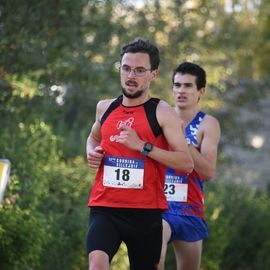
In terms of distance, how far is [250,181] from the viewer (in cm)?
2250

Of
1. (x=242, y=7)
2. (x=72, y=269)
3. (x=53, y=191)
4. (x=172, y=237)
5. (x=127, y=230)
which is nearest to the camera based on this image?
(x=127, y=230)

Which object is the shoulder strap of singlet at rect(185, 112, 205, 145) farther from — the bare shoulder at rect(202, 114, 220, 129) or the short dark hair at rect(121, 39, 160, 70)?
the short dark hair at rect(121, 39, 160, 70)

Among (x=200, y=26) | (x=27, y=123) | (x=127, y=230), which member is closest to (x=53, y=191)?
(x=27, y=123)

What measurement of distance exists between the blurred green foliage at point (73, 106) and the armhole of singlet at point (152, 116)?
1.73m

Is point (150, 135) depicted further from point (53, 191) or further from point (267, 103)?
point (267, 103)

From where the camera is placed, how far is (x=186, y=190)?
23.3 feet

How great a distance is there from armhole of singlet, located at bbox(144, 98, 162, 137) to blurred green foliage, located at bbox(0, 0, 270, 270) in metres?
1.73

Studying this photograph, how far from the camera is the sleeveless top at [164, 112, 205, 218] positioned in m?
7.06

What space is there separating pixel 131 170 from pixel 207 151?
1.40m

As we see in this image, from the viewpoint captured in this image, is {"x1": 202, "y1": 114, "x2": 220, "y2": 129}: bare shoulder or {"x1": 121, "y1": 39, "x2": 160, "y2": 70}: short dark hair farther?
{"x1": 202, "y1": 114, "x2": 220, "y2": 129}: bare shoulder

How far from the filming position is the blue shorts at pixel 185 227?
23.1 ft

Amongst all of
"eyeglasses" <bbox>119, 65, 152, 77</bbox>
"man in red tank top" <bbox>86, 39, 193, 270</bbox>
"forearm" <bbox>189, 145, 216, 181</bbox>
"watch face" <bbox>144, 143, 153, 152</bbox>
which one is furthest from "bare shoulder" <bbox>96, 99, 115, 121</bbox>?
"forearm" <bbox>189, 145, 216, 181</bbox>

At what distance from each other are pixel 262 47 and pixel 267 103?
1.92m

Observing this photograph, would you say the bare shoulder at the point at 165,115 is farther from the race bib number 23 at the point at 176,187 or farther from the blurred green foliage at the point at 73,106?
the blurred green foliage at the point at 73,106
